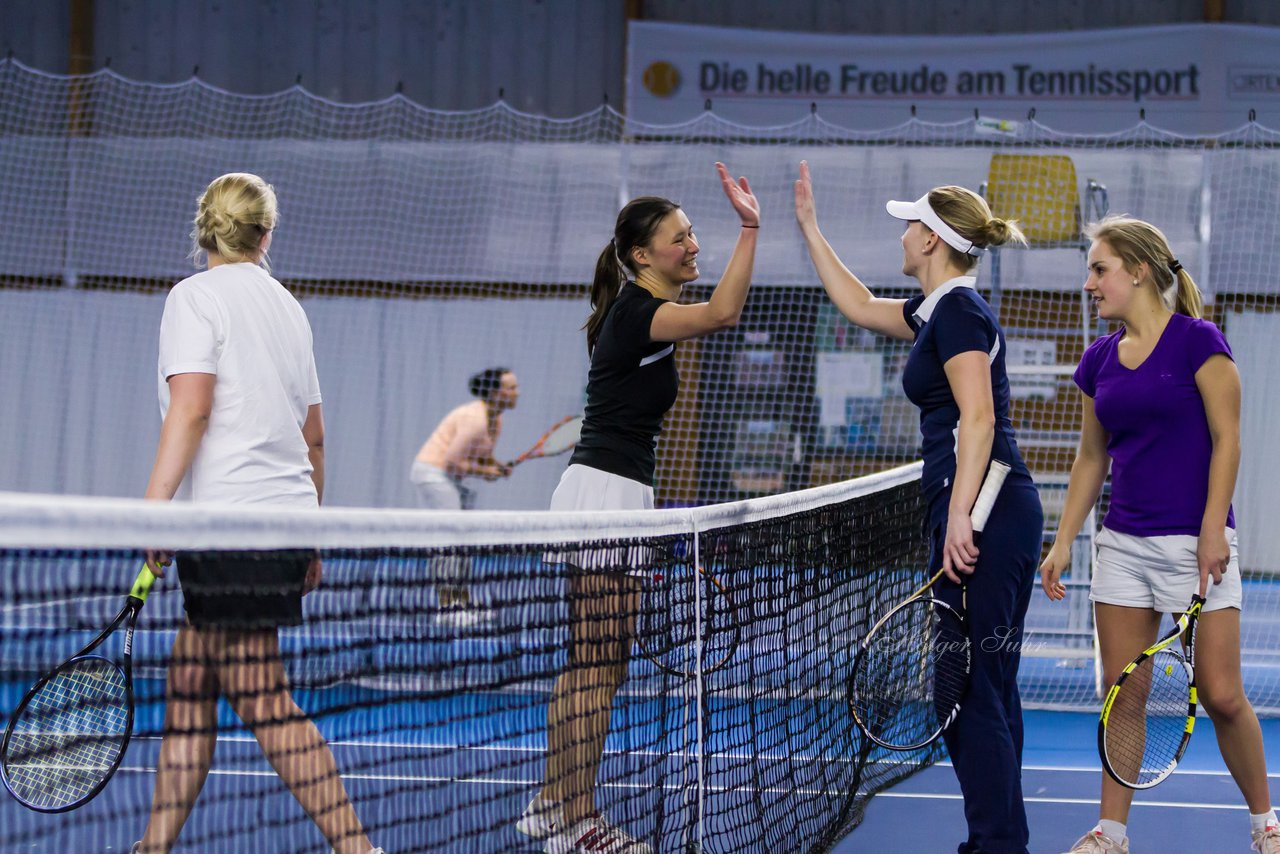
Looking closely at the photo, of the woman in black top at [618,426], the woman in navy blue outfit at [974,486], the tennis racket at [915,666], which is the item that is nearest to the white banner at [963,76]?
the tennis racket at [915,666]

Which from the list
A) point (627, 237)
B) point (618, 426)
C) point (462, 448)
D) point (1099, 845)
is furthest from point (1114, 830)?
point (462, 448)

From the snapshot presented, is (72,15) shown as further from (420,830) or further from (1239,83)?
(420,830)

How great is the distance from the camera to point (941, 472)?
9.98 feet

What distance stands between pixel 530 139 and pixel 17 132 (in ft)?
14.8

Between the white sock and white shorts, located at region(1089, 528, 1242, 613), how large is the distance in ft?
1.76

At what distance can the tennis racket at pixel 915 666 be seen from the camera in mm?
2971

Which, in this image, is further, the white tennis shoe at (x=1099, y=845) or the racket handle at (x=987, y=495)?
the white tennis shoe at (x=1099, y=845)

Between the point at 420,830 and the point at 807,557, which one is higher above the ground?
the point at 807,557

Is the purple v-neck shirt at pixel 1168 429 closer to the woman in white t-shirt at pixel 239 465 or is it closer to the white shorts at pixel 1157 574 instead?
the white shorts at pixel 1157 574

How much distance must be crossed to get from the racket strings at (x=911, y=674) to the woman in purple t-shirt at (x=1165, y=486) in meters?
0.47

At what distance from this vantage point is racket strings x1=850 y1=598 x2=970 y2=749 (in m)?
2.99

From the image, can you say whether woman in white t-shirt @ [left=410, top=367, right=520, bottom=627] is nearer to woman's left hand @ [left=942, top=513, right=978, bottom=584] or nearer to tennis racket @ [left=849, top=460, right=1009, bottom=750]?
tennis racket @ [left=849, top=460, right=1009, bottom=750]

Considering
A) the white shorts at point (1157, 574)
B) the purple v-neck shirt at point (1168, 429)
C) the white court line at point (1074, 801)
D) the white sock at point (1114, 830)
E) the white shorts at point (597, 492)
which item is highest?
the purple v-neck shirt at point (1168, 429)

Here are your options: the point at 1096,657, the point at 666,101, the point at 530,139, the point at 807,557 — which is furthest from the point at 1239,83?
the point at 807,557
